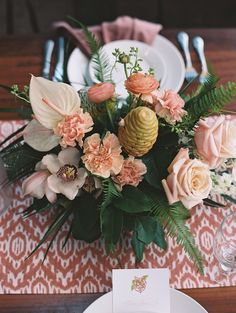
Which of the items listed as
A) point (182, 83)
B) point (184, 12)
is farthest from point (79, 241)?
point (184, 12)

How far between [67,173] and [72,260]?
205 millimetres

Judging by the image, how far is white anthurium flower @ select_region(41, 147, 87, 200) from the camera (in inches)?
32.6

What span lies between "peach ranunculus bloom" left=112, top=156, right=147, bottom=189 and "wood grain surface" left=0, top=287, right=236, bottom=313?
22cm

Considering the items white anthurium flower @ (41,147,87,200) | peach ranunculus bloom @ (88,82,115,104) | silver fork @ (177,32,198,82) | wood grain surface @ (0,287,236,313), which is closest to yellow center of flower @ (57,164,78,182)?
white anthurium flower @ (41,147,87,200)

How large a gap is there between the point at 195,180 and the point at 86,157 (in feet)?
0.58

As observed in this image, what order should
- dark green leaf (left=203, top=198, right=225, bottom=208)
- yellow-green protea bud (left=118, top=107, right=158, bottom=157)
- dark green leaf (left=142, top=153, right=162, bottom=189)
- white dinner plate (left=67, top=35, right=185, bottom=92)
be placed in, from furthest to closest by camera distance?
white dinner plate (left=67, top=35, right=185, bottom=92), dark green leaf (left=203, top=198, right=225, bottom=208), dark green leaf (left=142, top=153, right=162, bottom=189), yellow-green protea bud (left=118, top=107, right=158, bottom=157)

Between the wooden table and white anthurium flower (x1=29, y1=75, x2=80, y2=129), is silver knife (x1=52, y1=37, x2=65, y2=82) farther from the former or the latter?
white anthurium flower (x1=29, y1=75, x2=80, y2=129)

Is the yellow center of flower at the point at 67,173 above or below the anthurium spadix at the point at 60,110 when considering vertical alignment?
below

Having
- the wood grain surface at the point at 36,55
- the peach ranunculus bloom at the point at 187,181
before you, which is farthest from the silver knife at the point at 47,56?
the peach ranunculus bloom at the point at 187,181

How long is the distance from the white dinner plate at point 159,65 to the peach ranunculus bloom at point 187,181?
38 centimetres

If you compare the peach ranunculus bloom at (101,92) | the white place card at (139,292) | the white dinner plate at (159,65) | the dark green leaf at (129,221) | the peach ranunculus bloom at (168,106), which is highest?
the white dinner plate at (159,65)

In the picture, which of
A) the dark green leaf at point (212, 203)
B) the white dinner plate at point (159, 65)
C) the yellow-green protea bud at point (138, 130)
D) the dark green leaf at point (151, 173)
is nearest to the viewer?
the yellow-green protea bud at point (138, 130)

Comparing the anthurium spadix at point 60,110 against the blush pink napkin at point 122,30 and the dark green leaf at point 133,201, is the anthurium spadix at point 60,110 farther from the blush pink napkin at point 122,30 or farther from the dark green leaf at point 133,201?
the blush pink napkin at point 122,30

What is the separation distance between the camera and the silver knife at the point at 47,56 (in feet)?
3.93
